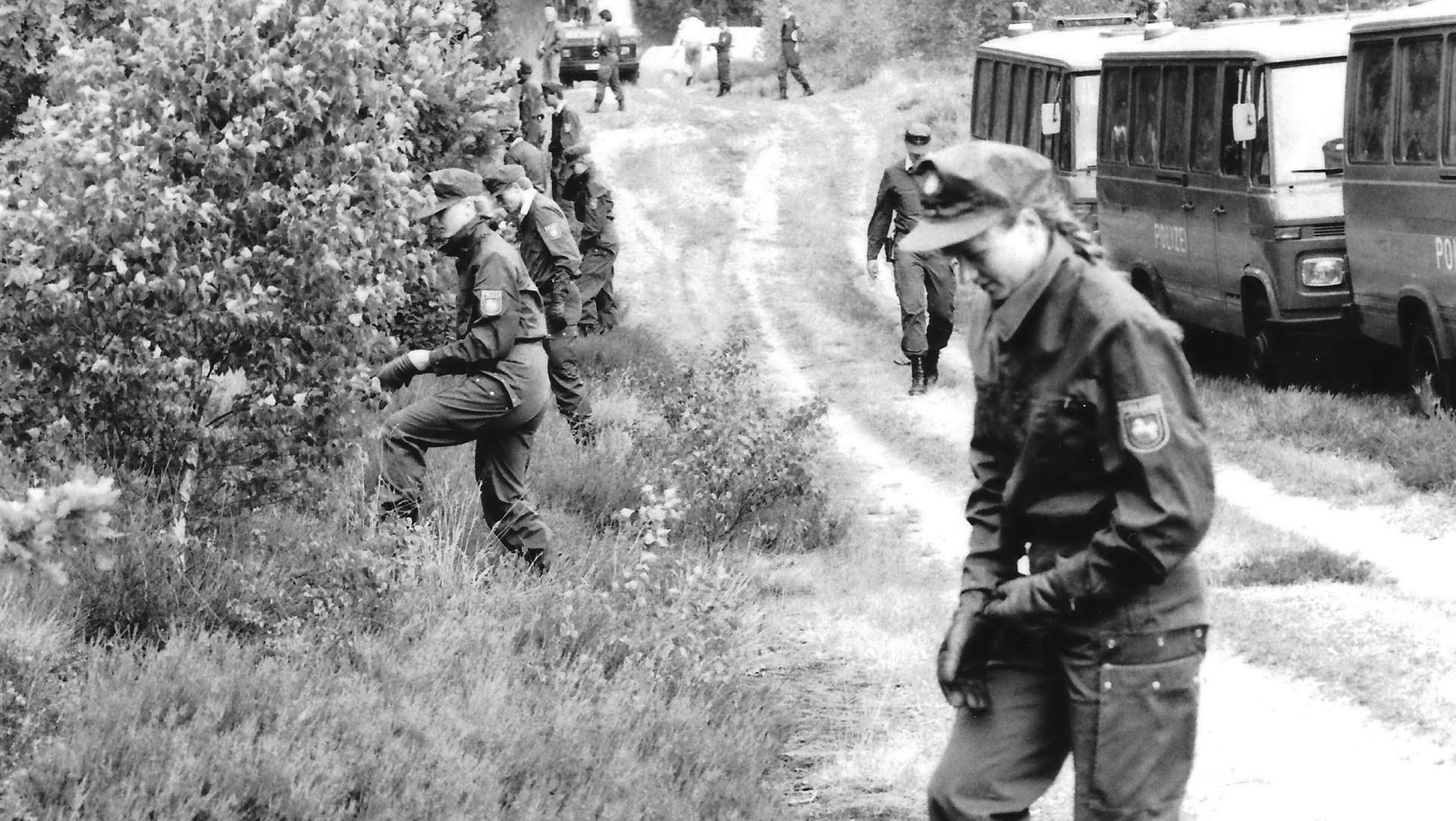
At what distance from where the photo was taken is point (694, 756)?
18.8 ft

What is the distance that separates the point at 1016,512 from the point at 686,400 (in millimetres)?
7643

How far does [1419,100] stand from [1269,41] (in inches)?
80.4

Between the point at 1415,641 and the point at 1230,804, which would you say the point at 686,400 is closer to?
the point at 1415,641

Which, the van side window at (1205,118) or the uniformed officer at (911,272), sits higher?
the van side window at (1205,118)

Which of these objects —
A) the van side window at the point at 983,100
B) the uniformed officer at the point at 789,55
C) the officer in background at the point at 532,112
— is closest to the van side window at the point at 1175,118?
the van side window at the point at 983,100

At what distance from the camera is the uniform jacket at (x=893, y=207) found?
1441cm

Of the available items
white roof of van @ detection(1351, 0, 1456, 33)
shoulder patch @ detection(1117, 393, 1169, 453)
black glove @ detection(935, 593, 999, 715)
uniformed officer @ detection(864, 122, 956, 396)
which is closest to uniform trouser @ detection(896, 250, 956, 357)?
uniformed officer @ detection(864, 122, 956, 396)

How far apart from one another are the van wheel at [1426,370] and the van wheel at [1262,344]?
1.48 meters

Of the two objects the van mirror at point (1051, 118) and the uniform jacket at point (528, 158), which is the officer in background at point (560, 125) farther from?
the van mirror at point (1051, 118)

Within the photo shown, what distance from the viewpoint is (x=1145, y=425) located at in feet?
11.4

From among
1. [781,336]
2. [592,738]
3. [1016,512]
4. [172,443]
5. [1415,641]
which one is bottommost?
[781,336]

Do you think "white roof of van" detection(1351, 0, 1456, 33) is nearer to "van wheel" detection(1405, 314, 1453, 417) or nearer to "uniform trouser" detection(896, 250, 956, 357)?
"van wheel" detection(1405, 314, 1453, 417)

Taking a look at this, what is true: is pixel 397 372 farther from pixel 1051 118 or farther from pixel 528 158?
pixel 1051 118

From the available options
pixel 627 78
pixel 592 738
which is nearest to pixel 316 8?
pixel 592 738
